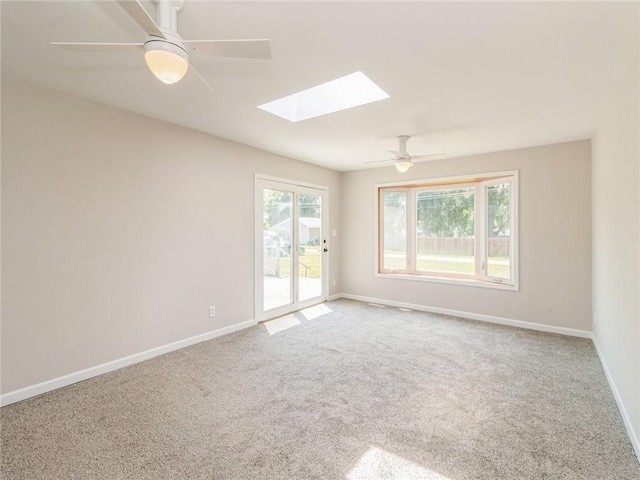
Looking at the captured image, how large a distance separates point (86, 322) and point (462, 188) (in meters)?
5.10

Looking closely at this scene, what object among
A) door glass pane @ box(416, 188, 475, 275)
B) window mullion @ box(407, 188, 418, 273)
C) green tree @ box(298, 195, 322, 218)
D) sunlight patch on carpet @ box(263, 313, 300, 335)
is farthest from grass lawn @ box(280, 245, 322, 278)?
door glass pane @ box(416, 188, 475, 275)

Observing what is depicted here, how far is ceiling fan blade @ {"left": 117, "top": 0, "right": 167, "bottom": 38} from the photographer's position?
121 centimetres

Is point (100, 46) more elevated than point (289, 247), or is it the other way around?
point (100, 46)

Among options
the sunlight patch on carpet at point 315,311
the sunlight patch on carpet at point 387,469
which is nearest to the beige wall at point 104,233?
the sunlight patch on carpet at point 315,311

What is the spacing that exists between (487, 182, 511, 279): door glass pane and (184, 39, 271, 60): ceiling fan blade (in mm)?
4210

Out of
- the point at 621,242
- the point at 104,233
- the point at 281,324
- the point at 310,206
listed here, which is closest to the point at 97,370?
the point at 104,233

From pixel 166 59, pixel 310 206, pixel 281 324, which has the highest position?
pixel 166 59

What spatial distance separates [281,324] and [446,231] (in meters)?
3.02

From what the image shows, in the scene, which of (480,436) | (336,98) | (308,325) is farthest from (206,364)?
(336,98)

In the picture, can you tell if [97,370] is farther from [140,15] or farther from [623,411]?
[623,411]

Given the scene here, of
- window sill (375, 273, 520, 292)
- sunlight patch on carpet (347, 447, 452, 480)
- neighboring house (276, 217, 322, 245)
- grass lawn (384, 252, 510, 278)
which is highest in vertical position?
neighboring house (276, 217, 322, 245)

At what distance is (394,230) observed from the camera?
577 cm

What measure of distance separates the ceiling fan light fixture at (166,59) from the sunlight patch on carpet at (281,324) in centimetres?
323

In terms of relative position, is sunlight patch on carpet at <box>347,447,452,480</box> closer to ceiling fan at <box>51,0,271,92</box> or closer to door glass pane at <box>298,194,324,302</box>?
ceiling fan at <box>51,0,271,92</box>
